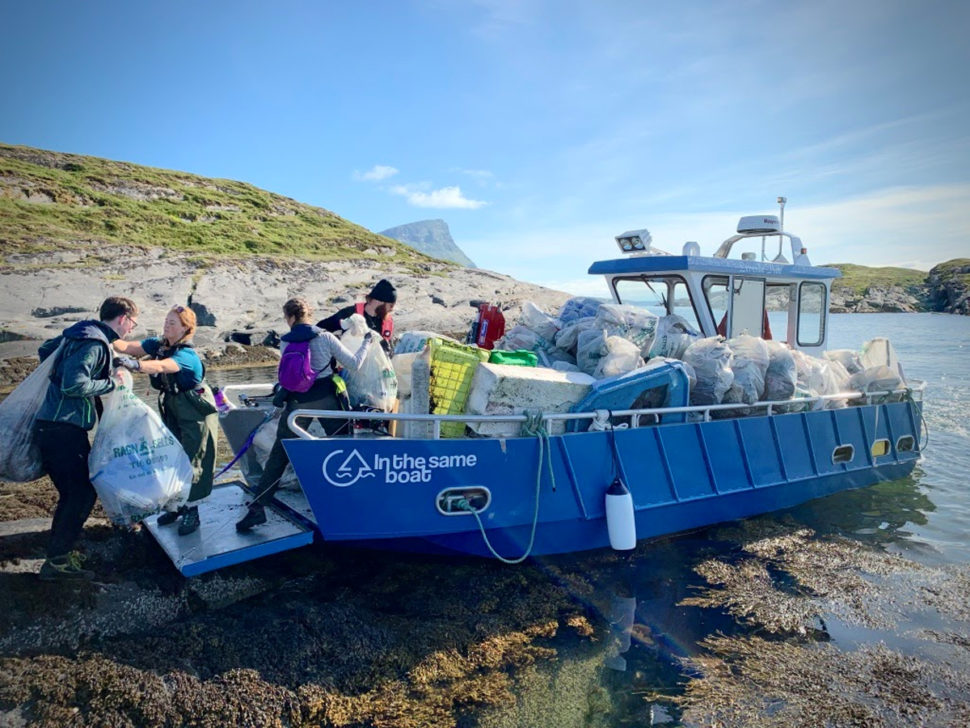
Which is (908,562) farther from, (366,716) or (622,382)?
(366,716)

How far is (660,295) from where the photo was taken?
24.2 feet

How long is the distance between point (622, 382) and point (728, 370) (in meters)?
1.42

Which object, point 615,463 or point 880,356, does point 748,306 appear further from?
point 615,463

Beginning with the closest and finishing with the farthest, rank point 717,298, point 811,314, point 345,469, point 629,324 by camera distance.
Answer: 1. point 345,469
2. point 629,324
3. point 717,298
4. point 811,314

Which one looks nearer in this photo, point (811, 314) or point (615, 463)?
point (615, 463)

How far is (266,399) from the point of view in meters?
5.92

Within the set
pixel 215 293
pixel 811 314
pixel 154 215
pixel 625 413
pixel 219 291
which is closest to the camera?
pixel 625 413

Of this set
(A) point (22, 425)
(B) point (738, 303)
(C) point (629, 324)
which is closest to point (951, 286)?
(B) point (738, 303)

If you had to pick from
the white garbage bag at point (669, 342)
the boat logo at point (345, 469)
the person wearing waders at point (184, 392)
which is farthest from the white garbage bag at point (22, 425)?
the white garbage bag at point (669, 342)

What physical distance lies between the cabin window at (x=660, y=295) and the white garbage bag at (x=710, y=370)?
3.03ft

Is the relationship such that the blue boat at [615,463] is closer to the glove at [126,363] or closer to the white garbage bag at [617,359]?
the white garbage bag at [617,359]

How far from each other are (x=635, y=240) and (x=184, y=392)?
5521 mm

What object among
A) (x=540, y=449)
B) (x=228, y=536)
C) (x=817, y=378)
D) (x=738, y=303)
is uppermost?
(x=738, y=303)

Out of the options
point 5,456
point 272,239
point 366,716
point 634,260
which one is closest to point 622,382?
point 634,260
